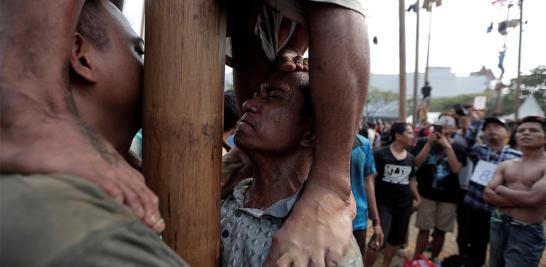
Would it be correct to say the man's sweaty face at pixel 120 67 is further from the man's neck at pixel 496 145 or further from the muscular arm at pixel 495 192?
the man's neck at pixel 496 145

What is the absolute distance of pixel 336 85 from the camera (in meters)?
1.06

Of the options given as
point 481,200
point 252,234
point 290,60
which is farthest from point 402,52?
point 252,234

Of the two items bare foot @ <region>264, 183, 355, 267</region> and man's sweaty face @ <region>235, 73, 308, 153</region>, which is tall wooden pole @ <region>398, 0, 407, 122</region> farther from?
bare foot @ <region>264, 183, 355, 267</region>

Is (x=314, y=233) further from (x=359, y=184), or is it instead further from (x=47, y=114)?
(x=359, y=184)

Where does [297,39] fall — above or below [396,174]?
above

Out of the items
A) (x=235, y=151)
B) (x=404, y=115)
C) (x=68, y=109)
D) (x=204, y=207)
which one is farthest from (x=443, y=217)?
(x=68, y=109)

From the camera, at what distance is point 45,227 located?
593mm

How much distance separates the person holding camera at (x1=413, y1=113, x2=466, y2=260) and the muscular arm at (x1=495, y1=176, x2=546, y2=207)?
120 cm

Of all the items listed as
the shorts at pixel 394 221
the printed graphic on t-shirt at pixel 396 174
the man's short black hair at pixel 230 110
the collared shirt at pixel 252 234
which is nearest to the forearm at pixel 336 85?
the collared shirt at pixel 252 234

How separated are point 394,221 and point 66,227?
4.93 m

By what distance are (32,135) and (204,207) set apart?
488 millimetres

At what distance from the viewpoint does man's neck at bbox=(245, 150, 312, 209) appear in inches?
59.1

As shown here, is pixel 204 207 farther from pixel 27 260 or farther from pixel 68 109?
pixel 27 260

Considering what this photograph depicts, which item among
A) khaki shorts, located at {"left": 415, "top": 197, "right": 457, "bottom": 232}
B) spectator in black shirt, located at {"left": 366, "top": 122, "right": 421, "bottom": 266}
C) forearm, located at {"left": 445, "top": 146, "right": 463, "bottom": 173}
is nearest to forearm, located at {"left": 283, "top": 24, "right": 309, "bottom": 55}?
spectator in black shirt, located at {"left": 366, "top": 122, "right": 421, "bottom": 266}
